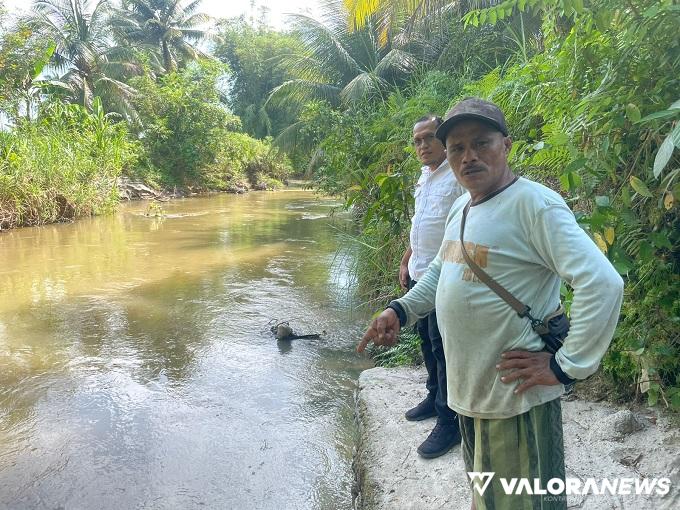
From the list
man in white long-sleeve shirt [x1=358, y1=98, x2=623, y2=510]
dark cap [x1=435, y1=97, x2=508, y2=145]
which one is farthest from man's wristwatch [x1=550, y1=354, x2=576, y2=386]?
dark cap [x1=435, y1=97, x2=508, y2=145]

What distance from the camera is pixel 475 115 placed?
1.54 metres

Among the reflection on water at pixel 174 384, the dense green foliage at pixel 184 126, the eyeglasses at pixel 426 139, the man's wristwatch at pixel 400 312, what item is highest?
the dense green foliage at pixel 184 126

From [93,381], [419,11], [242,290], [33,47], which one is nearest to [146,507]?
[93,381]

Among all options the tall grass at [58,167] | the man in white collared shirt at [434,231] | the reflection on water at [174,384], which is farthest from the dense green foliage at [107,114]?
the man in white collared shirt at [434,231]

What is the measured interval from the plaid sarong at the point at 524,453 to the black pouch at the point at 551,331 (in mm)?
170

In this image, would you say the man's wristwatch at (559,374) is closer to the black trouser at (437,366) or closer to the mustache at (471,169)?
the mustache at (471,169)

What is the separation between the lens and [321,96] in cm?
1555

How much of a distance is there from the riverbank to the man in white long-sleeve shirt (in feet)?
3.07

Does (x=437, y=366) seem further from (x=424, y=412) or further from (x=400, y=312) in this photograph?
(x=400, y=312)

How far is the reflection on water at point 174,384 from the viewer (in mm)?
3207

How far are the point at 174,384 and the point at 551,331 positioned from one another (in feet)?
12.5

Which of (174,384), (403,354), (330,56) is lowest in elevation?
(174,384)

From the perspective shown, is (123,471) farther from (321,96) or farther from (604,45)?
(321,96)

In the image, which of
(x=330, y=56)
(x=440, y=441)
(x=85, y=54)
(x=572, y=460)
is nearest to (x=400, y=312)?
(x=440, y=441)
